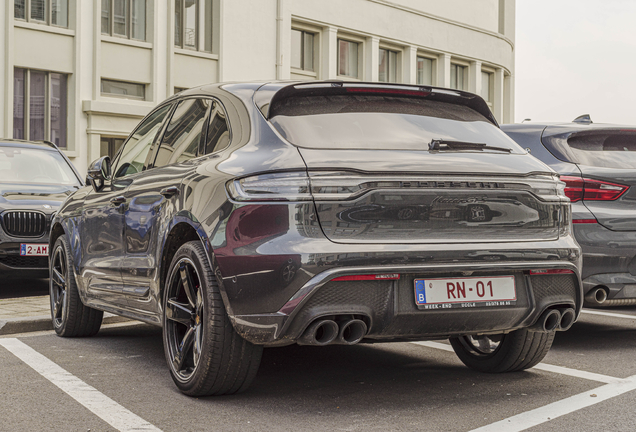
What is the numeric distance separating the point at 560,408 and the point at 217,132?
7.56 feet

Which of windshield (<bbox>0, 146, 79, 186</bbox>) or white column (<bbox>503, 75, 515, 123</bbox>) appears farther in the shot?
white column (<bbox>503, 75, 515, 123</bbox>)

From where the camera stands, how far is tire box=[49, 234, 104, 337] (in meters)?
6.29

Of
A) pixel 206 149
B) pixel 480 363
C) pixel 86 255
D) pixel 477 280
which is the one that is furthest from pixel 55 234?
pixel 477 280

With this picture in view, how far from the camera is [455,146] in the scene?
13.8 ft

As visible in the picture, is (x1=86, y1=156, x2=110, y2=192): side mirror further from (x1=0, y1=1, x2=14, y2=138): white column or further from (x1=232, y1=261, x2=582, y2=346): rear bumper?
(x1=0, y1=1, x2=14, y2=138): white column

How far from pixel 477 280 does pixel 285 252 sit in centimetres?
96

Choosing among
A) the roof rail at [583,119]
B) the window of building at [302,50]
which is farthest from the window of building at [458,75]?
the roof rail at [583,119]

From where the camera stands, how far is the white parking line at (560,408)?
12.3 feet

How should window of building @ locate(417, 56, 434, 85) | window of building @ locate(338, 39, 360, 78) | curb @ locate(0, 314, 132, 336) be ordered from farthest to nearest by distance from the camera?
window of building @ locate(417, 56, 434, 85), window of building @ locate(338, 39, 360, 78), curb @ locate(0, 314, 132, 336)

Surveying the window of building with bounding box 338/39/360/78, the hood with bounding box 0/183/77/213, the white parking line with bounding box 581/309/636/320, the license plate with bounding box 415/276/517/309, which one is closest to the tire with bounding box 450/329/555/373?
the license plate with bounding box 415/276/517/309

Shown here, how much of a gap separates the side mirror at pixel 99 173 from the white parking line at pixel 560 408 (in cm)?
337

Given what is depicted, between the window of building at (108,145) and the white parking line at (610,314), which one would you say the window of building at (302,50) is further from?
the white parking line at (610,314)

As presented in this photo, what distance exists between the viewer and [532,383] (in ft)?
15.5

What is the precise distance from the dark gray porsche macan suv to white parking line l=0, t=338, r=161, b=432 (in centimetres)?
39
